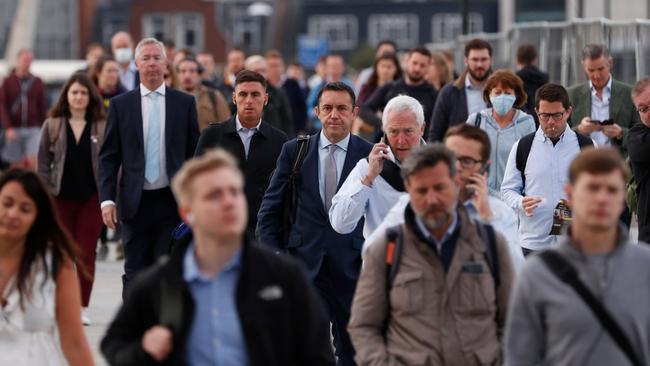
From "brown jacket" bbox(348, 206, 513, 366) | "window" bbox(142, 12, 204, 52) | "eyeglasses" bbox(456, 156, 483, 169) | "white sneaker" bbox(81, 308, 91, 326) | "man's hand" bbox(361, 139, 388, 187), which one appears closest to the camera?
"brown jacket" bbox(348, 206, 513, 366)

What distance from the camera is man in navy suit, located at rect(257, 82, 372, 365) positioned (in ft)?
30.8

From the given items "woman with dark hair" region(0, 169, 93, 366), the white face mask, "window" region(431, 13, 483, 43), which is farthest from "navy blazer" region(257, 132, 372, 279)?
"window" region(431, 13, 483, 43)

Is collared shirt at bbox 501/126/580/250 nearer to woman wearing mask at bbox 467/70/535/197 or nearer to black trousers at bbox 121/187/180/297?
woman wearing mask at bbox 467/70/535/197

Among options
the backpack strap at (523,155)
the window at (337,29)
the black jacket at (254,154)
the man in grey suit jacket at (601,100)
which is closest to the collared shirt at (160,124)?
the black jacket at (254,154)

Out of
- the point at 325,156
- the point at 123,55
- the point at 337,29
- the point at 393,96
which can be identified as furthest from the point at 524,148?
the point at 337,29

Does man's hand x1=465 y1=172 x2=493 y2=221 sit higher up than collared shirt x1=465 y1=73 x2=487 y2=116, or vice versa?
collared shirt x1=465 y1=73 x2=487 y2=116

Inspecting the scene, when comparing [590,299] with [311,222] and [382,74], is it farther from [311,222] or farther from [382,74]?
[382,74]

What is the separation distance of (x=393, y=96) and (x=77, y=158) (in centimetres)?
332

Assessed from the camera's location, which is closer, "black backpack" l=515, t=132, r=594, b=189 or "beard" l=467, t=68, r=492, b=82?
"black backpack" l=515, t=132, r=594, b=189

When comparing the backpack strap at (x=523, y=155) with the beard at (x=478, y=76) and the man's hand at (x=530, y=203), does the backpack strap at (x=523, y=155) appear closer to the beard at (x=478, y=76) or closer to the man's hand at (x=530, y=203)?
the man's hand at (x=530, y=203)

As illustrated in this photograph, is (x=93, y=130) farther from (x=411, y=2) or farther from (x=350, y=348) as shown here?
(x=411, y=2)

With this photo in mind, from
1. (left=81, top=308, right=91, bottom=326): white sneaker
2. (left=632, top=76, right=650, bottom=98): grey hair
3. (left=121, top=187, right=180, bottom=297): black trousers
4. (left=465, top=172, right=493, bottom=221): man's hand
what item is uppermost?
(left=632, top=76, right=650, bottom=98): grey hair

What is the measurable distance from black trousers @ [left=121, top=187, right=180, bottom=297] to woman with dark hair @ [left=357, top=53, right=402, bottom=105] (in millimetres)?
5767

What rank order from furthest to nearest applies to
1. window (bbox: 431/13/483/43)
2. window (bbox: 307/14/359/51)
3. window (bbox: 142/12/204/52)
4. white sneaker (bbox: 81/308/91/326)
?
1. window (bbox: 142/12/204/52)
2. window (bbox: 307/14/359/51)
3. window (bbox: 431/13/483/43)
4. white sneaker (bbox: 81/308/91/326)
